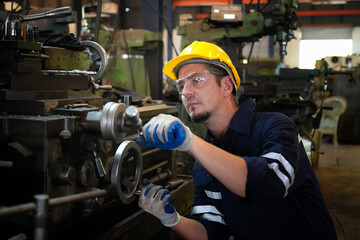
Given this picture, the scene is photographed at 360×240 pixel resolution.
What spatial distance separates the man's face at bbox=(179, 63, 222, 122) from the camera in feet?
3.94

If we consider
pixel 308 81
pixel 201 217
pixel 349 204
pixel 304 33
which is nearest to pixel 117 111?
pixel 201 217

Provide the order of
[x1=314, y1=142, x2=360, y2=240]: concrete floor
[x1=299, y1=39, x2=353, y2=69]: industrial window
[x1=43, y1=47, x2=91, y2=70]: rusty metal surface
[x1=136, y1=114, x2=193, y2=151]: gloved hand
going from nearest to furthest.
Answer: [x1=136, y1=114, x2=193, y2=151]: gloved hand, [x1=43, y1=47, x2=91, y2=70]: rusty metal surface, [x1=314, y1=142, x2=360, y2=240]: concrete floor, [x1=299, y1=39, x2=353, y2=69]: industrial window

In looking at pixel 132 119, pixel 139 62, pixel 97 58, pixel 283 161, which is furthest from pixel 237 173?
pixel 139 62

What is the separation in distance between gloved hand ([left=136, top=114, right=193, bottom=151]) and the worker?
19 mm

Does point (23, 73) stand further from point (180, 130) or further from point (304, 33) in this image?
Answer: point (304, 33)

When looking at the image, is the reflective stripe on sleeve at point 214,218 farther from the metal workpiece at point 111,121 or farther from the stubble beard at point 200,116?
the metal workpiece at point 111,121

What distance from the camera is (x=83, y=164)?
105 centimetres

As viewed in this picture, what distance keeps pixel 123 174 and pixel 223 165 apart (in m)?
0.34

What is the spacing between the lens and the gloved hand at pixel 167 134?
35.4 inches

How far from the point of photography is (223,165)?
3.10ft

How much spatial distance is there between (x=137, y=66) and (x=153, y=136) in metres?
2.63

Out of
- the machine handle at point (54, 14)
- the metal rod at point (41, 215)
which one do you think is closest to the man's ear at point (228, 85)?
the machine handle at point (54, 14)

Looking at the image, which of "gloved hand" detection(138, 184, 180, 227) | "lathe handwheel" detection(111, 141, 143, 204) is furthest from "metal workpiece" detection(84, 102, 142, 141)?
"gloved hand" detection(138, 184, 180, 227)

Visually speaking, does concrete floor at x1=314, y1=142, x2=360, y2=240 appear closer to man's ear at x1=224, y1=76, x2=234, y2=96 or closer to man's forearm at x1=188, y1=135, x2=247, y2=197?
man's ear at x1=224, y1=76, x2=234, y2=96
